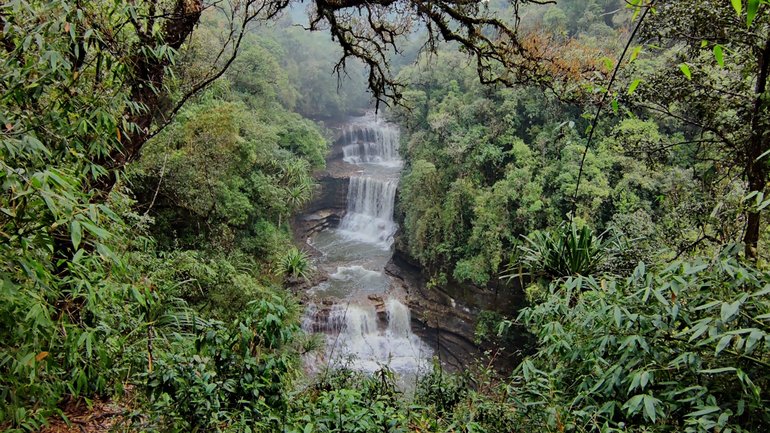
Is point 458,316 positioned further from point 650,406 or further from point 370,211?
point 650,406

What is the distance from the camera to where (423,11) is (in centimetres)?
338

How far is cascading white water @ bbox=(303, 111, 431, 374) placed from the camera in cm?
1166

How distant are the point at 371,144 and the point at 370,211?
6964mm

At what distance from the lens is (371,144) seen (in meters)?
25.4

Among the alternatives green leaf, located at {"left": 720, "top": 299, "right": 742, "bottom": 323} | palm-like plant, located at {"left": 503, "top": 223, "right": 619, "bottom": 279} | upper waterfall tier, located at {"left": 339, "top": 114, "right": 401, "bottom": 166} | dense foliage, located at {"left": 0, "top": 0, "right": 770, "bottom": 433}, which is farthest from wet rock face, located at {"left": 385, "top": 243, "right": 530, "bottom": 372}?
upper waterfall tier, located at {"left": 339, "top": 114, "right": 401, "bottom": 166}

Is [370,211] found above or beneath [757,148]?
beneath

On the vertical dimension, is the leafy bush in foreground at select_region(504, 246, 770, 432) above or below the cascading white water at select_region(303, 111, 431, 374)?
above

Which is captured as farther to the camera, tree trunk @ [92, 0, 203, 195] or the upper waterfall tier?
the upper waterfall tier

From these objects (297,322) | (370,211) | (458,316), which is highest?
(297,322)

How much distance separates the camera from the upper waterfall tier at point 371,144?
24.9 meters

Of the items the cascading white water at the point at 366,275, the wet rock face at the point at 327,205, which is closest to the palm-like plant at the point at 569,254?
the cascading white water at the point at 366,275

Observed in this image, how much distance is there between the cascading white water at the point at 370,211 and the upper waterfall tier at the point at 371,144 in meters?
4.75

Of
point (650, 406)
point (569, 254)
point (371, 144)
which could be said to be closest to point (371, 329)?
point (569, 254)

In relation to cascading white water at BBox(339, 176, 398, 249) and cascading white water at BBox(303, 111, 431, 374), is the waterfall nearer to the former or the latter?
cascading white water at BBox(303, 111, 431, 374)
